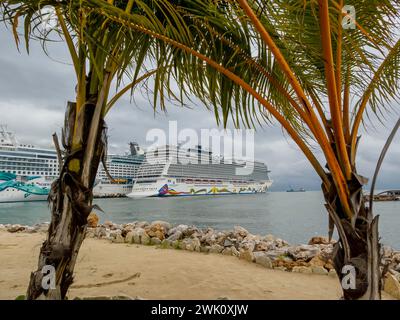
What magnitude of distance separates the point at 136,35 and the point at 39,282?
1.47 metres

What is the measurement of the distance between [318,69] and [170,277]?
8.09ft

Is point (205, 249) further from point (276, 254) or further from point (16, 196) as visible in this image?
point (16, 196)

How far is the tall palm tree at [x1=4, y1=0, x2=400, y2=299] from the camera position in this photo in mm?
1543

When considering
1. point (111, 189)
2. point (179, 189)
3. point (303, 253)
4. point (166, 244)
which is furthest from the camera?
point (111, 189)

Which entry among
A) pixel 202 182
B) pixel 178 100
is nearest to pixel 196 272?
pixel 178 100

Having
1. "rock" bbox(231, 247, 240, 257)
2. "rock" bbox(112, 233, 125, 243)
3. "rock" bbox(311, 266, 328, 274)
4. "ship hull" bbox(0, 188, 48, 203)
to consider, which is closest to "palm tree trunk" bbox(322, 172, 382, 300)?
"rock" bbox(311, 266, 328, 274)

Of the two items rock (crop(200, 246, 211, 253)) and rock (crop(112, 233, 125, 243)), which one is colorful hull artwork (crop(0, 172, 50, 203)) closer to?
rock (crop(112, 233, 125, 243))

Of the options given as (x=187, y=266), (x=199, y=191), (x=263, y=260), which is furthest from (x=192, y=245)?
(x=199, y=191)

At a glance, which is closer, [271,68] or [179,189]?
[271,68]

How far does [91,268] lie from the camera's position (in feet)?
12.4

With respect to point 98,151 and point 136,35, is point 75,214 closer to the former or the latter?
point 98,151

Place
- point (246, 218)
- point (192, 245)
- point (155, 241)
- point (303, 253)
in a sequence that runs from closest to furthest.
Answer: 1. point (303, 253)
2. point (192, 245)
3. point (155, 241)
4. point (246, 218)

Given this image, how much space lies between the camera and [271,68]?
2.13 meters

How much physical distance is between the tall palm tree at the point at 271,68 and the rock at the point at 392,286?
175cm
